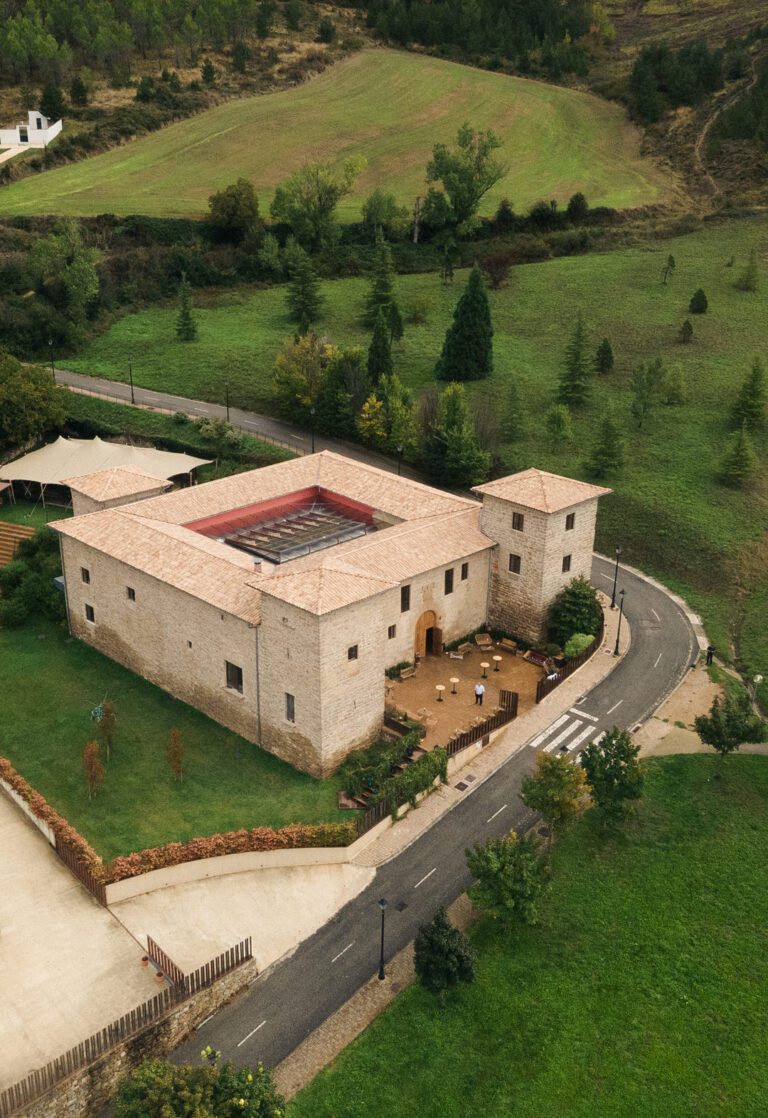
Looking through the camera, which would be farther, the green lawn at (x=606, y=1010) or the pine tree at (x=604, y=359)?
the pine tree at (x=604, y=359)

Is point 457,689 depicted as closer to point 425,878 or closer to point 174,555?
point 425,878

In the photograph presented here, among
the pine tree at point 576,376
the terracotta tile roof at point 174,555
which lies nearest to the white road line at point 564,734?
the terracotta tile roof at point 174,555

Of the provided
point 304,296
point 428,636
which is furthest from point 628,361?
point 428,636

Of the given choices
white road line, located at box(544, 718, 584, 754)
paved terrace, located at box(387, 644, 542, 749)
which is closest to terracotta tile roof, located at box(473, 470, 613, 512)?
paved terrace, located at box(387, 644, 542, 749)

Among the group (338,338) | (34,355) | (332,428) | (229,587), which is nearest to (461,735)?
(229,587)

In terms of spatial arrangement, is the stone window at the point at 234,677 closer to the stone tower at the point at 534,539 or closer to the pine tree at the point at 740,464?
the stone tower at the point at 534,539

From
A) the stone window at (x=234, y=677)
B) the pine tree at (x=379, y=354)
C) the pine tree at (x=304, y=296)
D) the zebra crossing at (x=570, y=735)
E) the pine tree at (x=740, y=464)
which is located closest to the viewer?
the stone window at (x=234, y=677)

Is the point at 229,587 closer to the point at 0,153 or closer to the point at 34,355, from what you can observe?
the point at 34,355
